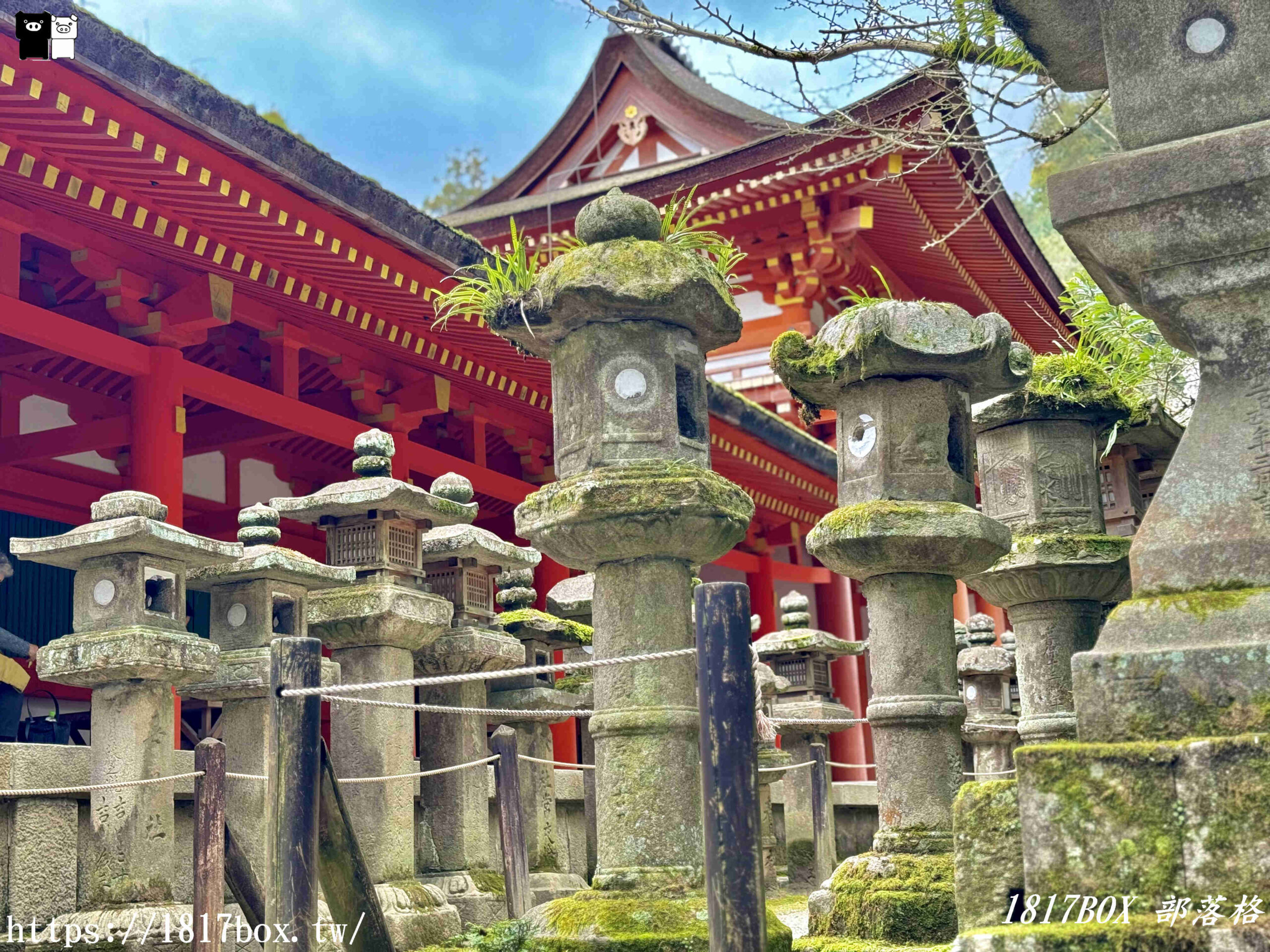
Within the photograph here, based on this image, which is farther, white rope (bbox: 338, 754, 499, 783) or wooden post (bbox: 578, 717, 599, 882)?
wooden post (bbox: 578, 717, 599, 882)

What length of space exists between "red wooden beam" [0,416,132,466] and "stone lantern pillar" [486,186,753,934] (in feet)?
16.8

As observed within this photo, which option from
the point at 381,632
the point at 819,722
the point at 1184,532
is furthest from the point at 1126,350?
the point at 381,632

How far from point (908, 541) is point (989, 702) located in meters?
4.76

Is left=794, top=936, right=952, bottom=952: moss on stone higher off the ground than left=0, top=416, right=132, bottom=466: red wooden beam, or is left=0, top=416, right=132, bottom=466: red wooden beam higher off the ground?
left=0, top=416, right=132, bottom=466: red wooden beam

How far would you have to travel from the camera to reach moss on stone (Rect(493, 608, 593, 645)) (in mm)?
7609

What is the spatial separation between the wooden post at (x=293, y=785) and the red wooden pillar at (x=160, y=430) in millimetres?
4276

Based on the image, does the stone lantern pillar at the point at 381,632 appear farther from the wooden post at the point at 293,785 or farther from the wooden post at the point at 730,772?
the wooden post at the point at 730,772

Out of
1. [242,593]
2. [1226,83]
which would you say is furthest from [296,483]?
[1226,83]

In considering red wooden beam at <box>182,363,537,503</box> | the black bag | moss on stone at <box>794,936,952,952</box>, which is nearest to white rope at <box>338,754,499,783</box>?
moss on stone at <box>794,936,952,952</box>

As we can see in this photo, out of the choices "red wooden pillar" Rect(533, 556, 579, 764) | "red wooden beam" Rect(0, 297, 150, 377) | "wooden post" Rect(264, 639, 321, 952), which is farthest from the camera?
"red wooden pillar" Rect(533, 556, 579, 764)

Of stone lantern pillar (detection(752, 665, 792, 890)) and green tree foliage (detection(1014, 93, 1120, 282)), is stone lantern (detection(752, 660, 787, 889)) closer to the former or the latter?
stone lantern pillar (detection(752, 665, 792, 890))

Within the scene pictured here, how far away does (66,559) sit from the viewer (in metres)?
5.91

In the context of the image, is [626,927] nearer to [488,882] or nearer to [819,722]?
[819,722]

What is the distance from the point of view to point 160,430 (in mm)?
8062
